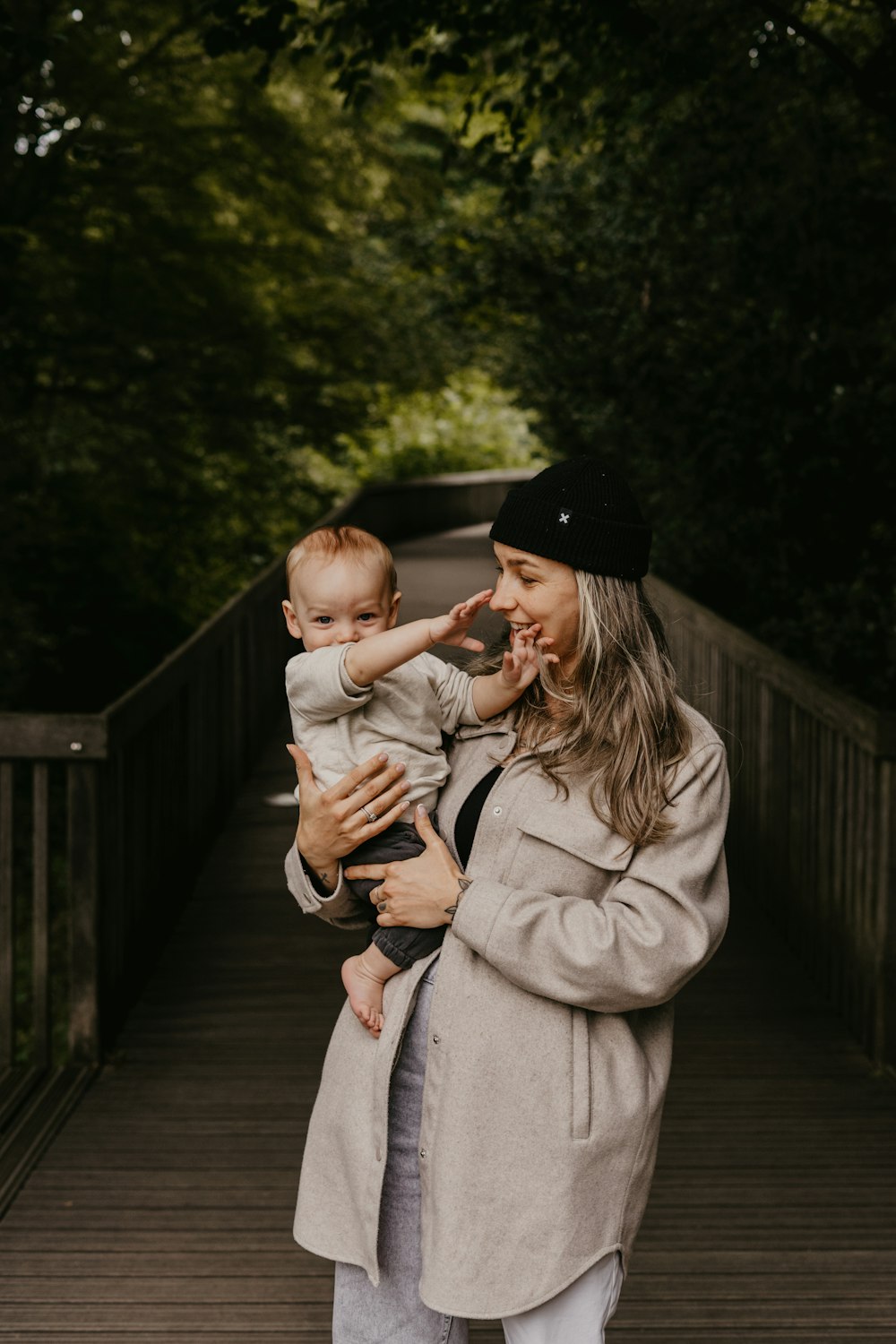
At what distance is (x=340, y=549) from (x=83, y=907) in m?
2.94

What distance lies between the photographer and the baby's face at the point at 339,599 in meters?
2.50

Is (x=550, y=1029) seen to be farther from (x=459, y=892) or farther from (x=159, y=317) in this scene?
(x=159, y=317)

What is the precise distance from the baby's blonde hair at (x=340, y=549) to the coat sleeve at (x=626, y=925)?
0.58m

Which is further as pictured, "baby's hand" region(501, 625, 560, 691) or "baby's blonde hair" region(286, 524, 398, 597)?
"baby's blonde hair" region(286, 524, 398, 597)

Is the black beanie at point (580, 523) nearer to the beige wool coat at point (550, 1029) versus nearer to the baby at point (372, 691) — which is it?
the baby at point (372, 691)

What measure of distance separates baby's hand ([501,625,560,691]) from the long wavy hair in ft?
0.09

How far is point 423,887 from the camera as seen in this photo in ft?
7.69

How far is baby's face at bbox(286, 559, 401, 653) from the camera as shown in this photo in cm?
250

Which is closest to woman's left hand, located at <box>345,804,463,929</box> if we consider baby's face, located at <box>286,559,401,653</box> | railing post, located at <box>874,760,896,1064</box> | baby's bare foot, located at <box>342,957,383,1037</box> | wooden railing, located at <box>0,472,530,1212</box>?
baby's bare foot, located at <box>342,957,383,1037</box>

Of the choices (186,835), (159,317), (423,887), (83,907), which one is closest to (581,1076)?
(423,887)

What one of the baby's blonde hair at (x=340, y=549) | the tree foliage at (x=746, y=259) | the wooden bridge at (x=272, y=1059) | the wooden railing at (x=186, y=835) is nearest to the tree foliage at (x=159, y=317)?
the tree foliage at (x=746, y=259)

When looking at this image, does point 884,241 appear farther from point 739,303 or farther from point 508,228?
point 508,228

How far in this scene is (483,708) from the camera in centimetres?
252

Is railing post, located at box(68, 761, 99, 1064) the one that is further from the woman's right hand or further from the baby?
the woman's right hand
